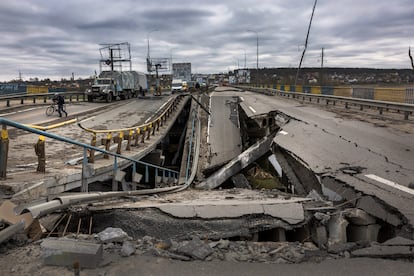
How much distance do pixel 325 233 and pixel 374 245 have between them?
664 mm

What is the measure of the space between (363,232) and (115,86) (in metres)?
41.8

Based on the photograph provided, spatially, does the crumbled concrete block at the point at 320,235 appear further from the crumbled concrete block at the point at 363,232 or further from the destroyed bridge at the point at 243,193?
the crumbled concrete block at the point at 363,232

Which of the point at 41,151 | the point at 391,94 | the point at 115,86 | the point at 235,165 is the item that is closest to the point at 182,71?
the point at 115,86

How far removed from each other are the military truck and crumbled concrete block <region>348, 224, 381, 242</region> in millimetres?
39124

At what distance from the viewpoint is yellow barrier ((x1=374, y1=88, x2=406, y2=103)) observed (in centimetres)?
2292

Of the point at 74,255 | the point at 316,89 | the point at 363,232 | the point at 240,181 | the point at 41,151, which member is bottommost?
the point at 240,181

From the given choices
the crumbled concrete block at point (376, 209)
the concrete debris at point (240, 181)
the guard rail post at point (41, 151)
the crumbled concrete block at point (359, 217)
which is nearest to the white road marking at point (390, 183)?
the crumbled concrete block at point (376, 209)

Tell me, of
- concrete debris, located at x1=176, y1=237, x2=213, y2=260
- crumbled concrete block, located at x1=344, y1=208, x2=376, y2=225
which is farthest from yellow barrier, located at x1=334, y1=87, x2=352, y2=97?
concrete debris, located at x1=176, y1=237, x2=213, y2=260

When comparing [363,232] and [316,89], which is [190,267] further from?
[316,89]

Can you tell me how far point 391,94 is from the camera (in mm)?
→ 24250

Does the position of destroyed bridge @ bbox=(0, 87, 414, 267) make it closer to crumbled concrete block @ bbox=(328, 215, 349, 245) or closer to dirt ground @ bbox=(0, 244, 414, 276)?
crumbled concrete block @ bbox=(328, 215, 349, 245)

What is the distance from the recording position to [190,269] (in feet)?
13.7

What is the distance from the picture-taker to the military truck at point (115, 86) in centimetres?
4222

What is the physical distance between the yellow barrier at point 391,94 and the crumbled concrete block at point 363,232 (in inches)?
776
